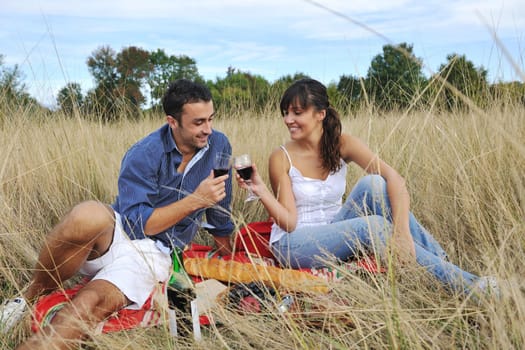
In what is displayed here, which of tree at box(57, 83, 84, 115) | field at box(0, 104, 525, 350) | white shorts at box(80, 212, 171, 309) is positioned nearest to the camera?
field at box(0, 104, 525, 350)

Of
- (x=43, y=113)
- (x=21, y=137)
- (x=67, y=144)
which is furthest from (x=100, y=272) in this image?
(x=43, y=113)

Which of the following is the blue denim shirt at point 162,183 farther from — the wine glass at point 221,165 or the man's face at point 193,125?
the wine glass at point 221,165

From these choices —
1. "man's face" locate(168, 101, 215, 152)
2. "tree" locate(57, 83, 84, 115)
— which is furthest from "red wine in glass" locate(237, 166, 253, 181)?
"tree" locate(57, 83, 84, 115)

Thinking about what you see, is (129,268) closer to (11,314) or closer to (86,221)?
(86,221)

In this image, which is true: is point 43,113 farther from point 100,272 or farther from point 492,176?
point 492,176

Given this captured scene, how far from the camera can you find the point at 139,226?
2.80 meters

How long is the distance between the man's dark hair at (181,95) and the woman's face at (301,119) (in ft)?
1.77

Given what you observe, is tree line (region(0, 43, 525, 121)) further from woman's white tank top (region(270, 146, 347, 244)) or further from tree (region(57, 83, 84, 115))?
woman's white tank top (region(270, 146, 347, 244))

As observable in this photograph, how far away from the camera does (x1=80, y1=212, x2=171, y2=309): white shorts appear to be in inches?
98.3

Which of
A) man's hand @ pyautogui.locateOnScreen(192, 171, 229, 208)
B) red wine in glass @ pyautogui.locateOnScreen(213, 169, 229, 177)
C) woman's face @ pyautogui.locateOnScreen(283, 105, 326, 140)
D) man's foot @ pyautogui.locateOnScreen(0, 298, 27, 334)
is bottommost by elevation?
man's foot @ pyautogui.locateOnScreen(0, 298, 27, 334)

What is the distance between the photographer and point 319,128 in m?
3.33

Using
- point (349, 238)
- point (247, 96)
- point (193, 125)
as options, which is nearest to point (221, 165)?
point (193, 125)

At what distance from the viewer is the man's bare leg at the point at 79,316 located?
2.02 metres

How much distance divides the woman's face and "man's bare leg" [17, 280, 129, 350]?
146cm
